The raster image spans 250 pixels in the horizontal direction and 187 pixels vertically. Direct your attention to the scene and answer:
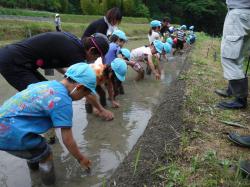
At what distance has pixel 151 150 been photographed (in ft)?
11.9

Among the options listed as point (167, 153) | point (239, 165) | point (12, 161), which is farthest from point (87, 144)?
point (239, 165)

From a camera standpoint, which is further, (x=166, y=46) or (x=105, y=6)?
(x=105, y=6)

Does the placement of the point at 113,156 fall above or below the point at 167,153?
below

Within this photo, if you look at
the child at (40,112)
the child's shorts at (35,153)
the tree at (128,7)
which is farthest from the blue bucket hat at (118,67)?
the tree at (128,7)

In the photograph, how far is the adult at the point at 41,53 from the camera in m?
3.70

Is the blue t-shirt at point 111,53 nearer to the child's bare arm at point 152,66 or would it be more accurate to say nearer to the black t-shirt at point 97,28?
the black t-shirt at point 97,28

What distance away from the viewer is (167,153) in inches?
136

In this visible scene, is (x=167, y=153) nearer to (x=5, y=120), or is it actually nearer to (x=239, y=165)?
(x=239, y=165)

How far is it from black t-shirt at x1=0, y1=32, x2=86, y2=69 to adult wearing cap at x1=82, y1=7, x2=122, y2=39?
183cm

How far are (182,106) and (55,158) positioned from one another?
1.94 m

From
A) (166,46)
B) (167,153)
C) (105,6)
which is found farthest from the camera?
(105,6)

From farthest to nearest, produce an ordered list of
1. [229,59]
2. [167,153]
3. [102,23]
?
1. [102,23]
2. [229,59]
3. [167,153]

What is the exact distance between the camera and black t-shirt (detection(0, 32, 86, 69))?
370 cm

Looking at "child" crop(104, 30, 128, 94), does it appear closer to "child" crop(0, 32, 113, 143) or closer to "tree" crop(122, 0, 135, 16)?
"child" crop(0, 32, 113, 143)
